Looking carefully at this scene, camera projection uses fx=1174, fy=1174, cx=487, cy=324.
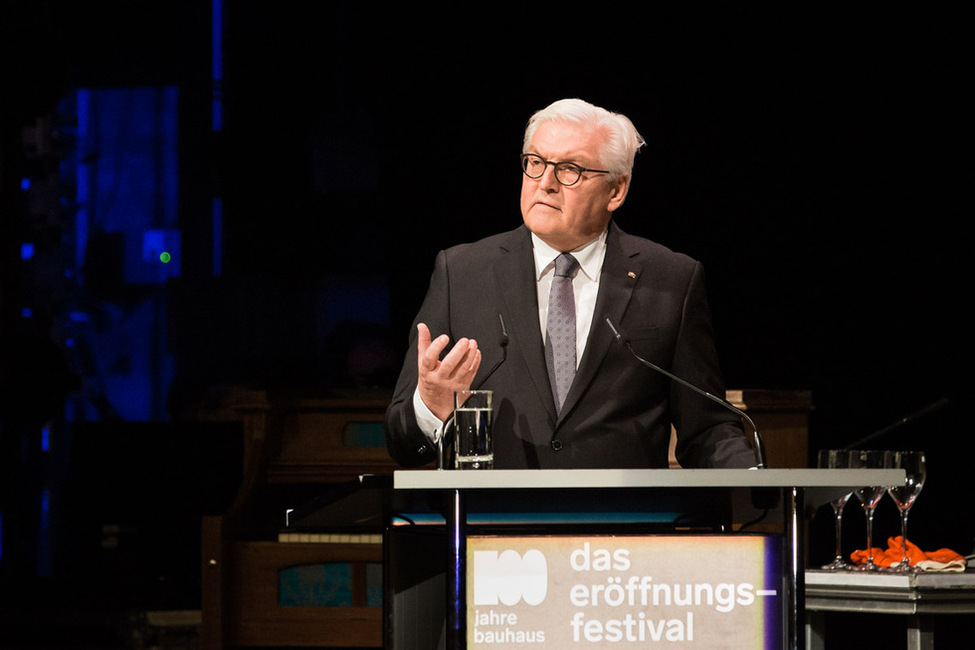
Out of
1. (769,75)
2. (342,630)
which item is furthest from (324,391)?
(769,75)

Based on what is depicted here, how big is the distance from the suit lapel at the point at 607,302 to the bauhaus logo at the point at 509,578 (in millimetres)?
591

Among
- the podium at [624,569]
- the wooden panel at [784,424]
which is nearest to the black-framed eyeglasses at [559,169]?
the podium at [624,569]

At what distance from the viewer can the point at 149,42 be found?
5055mm

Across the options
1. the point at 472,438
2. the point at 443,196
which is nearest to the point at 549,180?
the point at 472,438

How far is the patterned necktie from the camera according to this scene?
2.32 meters

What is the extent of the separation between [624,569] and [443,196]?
3186 millimetres

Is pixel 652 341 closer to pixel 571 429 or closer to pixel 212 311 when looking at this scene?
pixel 571 429

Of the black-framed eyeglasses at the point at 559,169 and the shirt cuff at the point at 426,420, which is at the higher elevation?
the black-framed eyeglasses at the point at 559,169

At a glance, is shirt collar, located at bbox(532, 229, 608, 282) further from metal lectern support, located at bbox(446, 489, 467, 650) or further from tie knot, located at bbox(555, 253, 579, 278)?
metal lectern support, located at bbox(446, 489, 467, 650)

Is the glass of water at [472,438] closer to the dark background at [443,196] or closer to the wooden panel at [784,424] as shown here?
the wooden panel at [784,424]

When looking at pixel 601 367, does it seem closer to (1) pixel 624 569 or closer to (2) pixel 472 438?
(2) pixel 472 438

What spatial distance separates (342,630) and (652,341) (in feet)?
6.06

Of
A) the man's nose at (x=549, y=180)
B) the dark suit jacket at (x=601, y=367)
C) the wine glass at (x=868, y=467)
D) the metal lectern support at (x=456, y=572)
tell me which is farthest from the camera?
the wine glass at (x=868, y=467)

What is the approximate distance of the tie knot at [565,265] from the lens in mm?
2401
